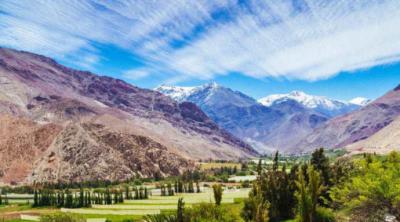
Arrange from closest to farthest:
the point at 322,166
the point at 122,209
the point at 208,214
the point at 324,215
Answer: the point at 208,214 < the point at 324,215 < the point at 322,166 < the point at 122,209

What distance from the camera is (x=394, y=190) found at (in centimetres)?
4466

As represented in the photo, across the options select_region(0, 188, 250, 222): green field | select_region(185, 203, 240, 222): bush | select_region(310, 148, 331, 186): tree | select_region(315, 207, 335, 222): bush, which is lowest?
select_region(0, 188, 250, 222): green field

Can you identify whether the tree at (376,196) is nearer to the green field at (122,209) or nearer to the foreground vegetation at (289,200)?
the foreground vegetation at (289,200)

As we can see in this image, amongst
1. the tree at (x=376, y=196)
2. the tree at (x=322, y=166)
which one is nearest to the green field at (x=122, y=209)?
the tree at (x=322, y=166)

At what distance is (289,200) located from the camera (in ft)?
244

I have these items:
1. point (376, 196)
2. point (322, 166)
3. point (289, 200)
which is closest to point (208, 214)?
point (376, 196)

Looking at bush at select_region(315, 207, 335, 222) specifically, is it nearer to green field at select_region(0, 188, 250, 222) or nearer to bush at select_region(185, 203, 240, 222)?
bush at select_region(185, 203, 240, 222)

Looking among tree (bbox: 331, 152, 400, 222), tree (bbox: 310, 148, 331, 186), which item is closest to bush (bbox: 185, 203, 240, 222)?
tree (bbox: 331, 152, 400, 222)

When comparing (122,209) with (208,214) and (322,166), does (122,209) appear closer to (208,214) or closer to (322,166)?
(322,166)

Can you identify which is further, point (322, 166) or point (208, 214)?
point (322, 166)

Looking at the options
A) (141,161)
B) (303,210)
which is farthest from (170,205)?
(141,161)

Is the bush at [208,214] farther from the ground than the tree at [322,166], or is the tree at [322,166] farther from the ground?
the tree at [322,166]

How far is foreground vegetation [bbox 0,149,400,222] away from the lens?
4631cm

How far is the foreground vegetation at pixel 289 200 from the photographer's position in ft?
152
